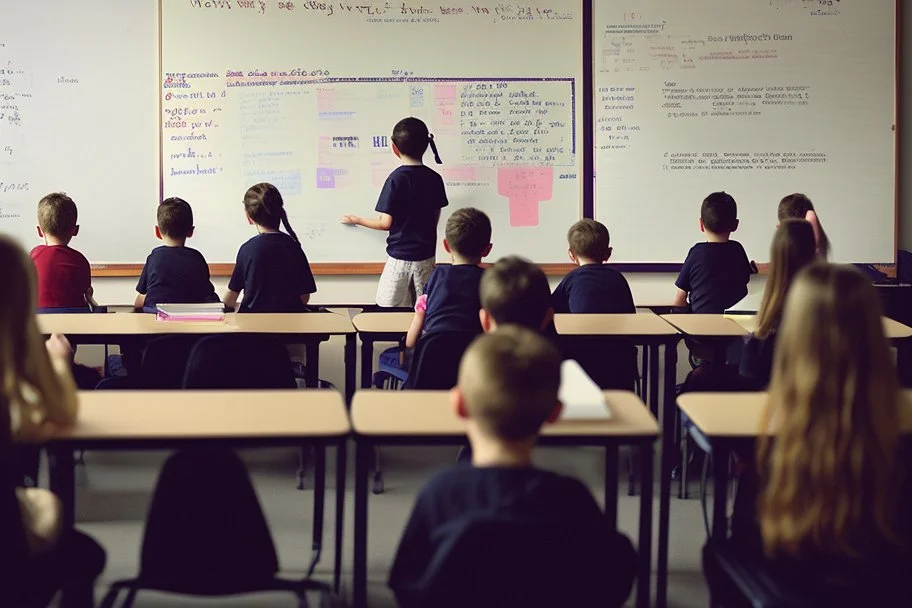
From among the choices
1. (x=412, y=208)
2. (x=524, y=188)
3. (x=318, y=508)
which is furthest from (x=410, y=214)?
(x=318, y=508)

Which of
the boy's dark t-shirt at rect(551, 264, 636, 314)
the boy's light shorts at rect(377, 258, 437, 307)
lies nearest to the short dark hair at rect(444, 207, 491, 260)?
the boy's dark t-shirt at rect(551, 264, 636, 314)

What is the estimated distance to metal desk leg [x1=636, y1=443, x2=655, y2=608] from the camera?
2.44m

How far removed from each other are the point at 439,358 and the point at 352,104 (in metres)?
2.76

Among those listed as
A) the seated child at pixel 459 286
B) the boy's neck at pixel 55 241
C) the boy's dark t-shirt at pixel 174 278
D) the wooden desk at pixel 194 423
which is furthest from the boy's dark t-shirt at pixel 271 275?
the wooden desk at pixel 194 423

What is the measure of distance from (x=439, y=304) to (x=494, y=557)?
209cm

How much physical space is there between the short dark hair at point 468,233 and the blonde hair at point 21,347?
71.0 inches

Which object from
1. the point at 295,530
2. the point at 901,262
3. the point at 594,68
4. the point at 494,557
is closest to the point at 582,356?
the point at 295,530

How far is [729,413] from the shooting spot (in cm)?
254

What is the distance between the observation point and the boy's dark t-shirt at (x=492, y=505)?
5.92ft

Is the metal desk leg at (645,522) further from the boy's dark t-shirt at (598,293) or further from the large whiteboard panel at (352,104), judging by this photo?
the large whiteboard panel at (352,104)

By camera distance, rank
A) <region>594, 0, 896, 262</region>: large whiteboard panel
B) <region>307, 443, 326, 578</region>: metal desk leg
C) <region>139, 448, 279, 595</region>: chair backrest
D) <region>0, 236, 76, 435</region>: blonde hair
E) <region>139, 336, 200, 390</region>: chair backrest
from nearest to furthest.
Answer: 1. <region>0, 236, 76, 435</region>: blonde hair
2. <region>139, 448, 279, 595</region>: chair backrest
3. <region>307, 443, 326, 578</region>: metal desk leg
4. <region>139, 336, 200, 390</region>: chair backrest
5. <region>594, 0, 896, 262</region>: large whiteboard panel

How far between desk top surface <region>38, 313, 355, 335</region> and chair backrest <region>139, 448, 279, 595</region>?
154 centimetres

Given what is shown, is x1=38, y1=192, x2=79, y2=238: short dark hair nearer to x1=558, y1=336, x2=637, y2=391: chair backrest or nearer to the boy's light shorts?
the boy's light shorts

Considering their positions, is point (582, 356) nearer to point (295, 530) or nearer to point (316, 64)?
point (295, 530)
